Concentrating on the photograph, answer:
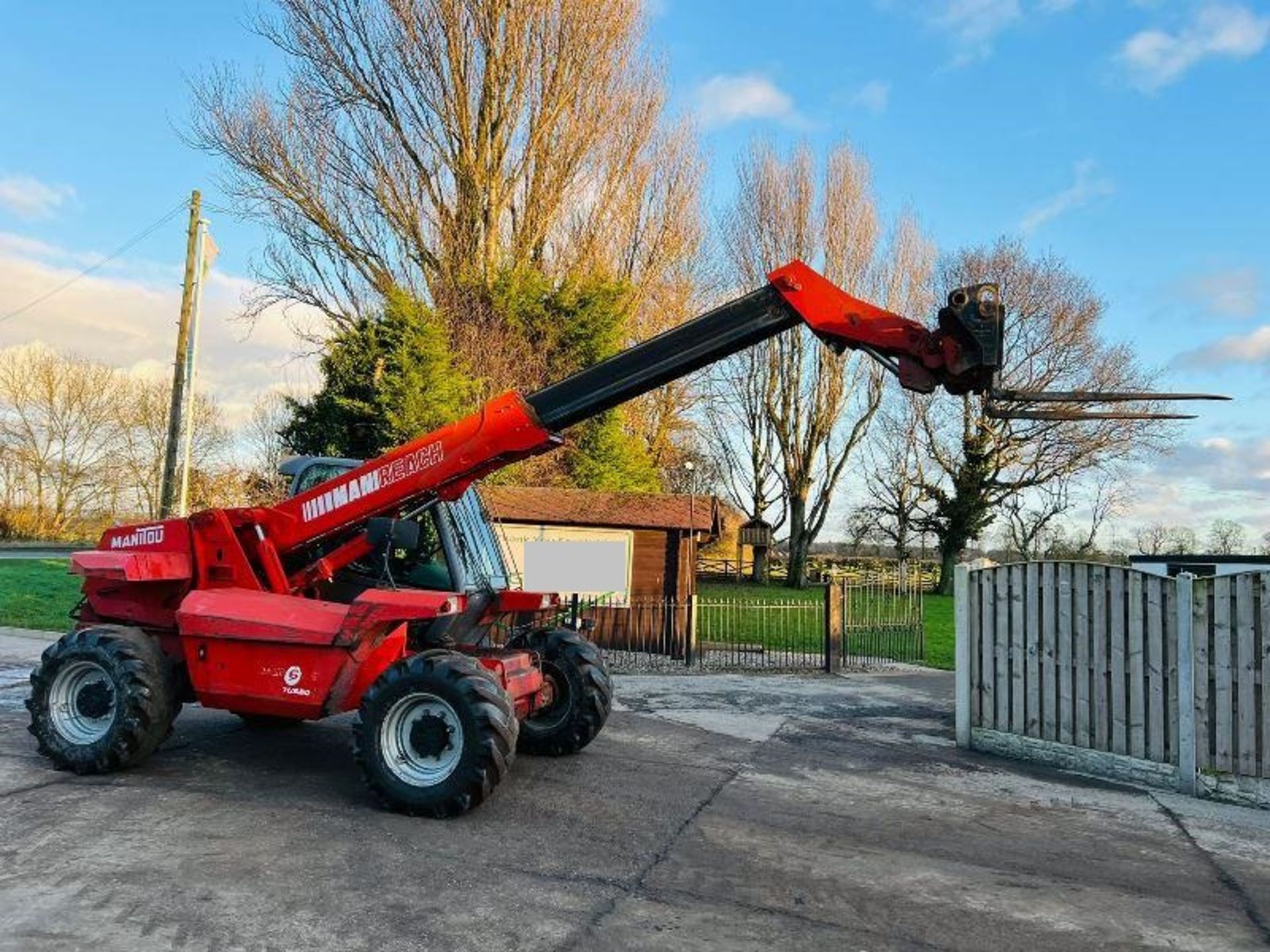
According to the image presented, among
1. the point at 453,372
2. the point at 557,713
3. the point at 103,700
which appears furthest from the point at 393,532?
the point at 453,372

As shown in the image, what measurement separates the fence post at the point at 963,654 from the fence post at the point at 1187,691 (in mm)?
1876

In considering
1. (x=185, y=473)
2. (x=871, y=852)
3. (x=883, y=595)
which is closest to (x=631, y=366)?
(x=871, y=852)

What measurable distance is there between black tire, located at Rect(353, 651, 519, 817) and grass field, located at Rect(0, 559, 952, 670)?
1009 centimetres

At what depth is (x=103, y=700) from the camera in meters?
6.68

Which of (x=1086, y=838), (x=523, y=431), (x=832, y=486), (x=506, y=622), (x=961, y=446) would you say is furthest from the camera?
(x=832, y=486)

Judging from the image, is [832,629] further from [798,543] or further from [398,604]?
[798,543]

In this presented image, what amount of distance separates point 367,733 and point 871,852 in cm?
306

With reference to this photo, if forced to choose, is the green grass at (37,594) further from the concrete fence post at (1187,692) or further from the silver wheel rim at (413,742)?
the concrete fence post at (1187,692)

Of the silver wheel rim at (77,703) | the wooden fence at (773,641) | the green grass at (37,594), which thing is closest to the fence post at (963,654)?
the wooden fence at (773,641)

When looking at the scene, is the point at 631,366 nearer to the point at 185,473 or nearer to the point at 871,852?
the point at 871,852

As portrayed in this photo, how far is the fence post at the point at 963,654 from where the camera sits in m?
8.94

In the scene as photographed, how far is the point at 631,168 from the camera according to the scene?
95.6ft

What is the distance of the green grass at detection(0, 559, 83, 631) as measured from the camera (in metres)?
16.8

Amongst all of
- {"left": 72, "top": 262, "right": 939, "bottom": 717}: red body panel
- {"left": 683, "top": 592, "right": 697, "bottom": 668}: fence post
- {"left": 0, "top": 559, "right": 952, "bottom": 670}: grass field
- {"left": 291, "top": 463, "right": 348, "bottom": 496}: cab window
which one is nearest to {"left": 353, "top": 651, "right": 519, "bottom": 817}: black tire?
{"left": 72, "top": 262, "right": 939, "bottom": 717}: red body panel
